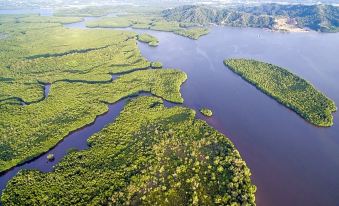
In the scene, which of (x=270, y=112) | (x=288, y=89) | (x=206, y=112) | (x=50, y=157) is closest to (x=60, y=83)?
(x=50, y=157)

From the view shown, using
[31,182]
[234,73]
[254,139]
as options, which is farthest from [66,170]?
[234,73]

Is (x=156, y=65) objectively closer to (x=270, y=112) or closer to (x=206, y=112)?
(x=206, y=112)

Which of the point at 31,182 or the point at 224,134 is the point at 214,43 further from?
the point at 31,182

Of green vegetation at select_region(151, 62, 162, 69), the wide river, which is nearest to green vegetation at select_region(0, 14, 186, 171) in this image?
green vegetation at select_region(151, 62, 162, 69)

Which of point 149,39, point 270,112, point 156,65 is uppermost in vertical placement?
point 149,39

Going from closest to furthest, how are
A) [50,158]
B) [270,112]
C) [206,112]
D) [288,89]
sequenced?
1. [50,158]
2. [206,112]
3. [270,112]
4. [288,89]

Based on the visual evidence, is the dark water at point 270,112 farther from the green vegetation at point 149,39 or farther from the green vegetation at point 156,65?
the green vegetation at point 156,65

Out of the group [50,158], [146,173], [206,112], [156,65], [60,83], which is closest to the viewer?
[146,173]
